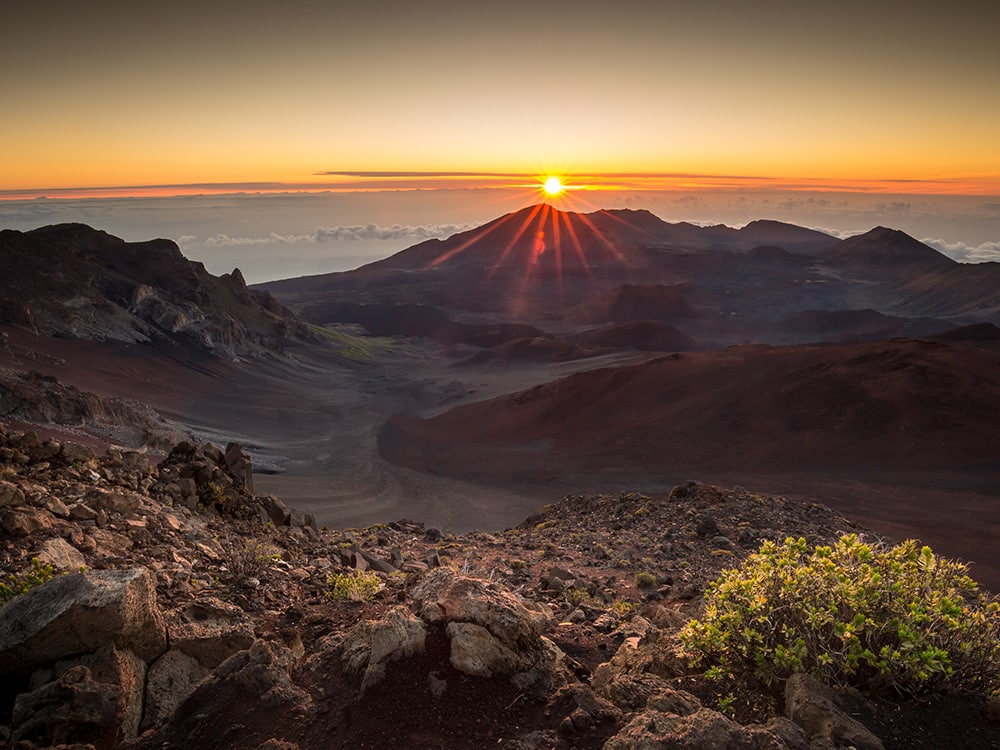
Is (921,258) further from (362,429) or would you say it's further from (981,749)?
(981,749)

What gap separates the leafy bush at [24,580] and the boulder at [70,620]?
2.26 feet

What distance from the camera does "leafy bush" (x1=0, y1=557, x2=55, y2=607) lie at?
4.30 m

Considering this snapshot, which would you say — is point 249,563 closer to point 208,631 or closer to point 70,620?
point 208,631

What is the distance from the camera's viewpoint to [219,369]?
60.7 metres

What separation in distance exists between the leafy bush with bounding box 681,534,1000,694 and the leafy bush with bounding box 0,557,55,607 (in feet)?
14.7

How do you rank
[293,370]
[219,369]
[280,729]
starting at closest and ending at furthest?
1. [280,729]
2. [219,369]
3. [293,370]

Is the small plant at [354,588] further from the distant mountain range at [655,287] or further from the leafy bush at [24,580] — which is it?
the distant mountain range at [655,287]

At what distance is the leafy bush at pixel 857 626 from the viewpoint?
11.1 ft

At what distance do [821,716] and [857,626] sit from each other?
52 cm

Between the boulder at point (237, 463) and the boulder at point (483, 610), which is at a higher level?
the boulder at point (483, 610)

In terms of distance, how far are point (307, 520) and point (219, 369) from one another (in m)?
53.3

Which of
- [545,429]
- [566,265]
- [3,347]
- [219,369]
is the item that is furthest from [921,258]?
[3,347]

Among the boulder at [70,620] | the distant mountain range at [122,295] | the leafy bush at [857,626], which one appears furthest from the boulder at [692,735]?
the distant mountain range at [122,295]

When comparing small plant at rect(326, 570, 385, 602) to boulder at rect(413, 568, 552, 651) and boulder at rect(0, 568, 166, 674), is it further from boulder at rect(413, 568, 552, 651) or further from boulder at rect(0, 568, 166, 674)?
boulder at rect(0, 568, 166, 674)
